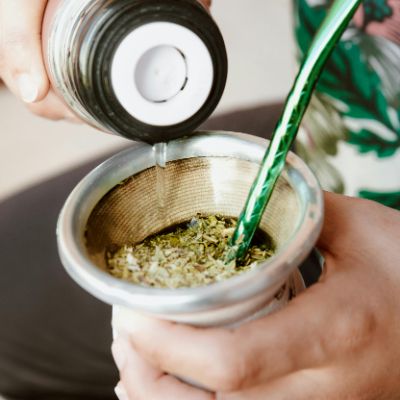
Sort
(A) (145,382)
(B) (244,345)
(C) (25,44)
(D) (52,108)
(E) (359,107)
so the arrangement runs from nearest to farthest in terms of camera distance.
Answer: (B) (244,345), (A) (145,382), (C) (25,44), (D) (52,108), (E) (359,107)

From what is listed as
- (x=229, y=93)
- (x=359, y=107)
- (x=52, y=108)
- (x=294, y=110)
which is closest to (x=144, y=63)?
(x=294, y=110)

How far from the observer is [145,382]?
0.63 metres

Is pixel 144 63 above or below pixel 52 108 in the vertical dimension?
above

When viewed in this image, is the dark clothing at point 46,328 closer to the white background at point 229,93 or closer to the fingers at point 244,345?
the fingers at point 244,345

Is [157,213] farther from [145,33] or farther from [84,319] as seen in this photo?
[84,319]

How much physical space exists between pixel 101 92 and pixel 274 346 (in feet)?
0.94

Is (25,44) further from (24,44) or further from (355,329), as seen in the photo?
(355,329)

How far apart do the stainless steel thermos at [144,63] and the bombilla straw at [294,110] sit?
0.25 feet

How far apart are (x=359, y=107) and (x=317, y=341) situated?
0.64m

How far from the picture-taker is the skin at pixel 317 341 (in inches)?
20.4

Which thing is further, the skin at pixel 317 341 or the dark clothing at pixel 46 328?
the dark clothing at pixel 46 328

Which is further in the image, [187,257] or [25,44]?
[25,44]

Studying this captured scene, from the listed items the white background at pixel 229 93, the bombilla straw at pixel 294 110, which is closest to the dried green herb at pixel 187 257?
the bombilla straw at pixel 294 110

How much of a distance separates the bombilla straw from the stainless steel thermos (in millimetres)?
75
